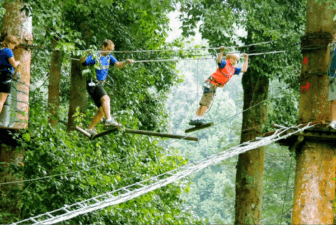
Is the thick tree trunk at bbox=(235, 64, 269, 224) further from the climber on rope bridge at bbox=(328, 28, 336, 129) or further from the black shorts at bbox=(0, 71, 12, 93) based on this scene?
the black shorts at bbox=(0, 71, 12, 93)

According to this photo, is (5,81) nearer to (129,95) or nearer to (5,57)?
(5,57)

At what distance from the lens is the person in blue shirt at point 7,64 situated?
6906 mm

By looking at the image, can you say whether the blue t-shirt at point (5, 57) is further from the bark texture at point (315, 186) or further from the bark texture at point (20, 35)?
the bark texture at point (315, 186)

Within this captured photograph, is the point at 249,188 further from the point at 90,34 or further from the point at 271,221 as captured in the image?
the point at 271,221

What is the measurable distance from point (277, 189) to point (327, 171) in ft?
54.9

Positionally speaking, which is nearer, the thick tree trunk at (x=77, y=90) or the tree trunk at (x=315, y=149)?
the tree trunk at (x=315, y=149)

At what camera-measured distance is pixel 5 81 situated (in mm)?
7055

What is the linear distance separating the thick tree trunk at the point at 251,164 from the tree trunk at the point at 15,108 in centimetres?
457

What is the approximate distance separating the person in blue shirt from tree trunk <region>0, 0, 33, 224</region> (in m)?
0.27

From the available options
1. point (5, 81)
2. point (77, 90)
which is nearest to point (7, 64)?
point (5, 81)

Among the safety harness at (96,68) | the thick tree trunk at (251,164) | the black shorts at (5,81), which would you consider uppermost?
the safety harness at (96,68)

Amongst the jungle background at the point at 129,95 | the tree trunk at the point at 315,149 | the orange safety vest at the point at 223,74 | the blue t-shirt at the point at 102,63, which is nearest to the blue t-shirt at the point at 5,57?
the jungle background at the point at 129,95

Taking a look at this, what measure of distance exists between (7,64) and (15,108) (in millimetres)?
680

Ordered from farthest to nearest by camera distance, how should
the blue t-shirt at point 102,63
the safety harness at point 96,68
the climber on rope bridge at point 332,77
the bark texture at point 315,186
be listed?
the blue t-shirt at point 102,63 < the safety harness at point 96,68 < the climber on rope bridge at point 332,77 < the bark texture at point 315,186
